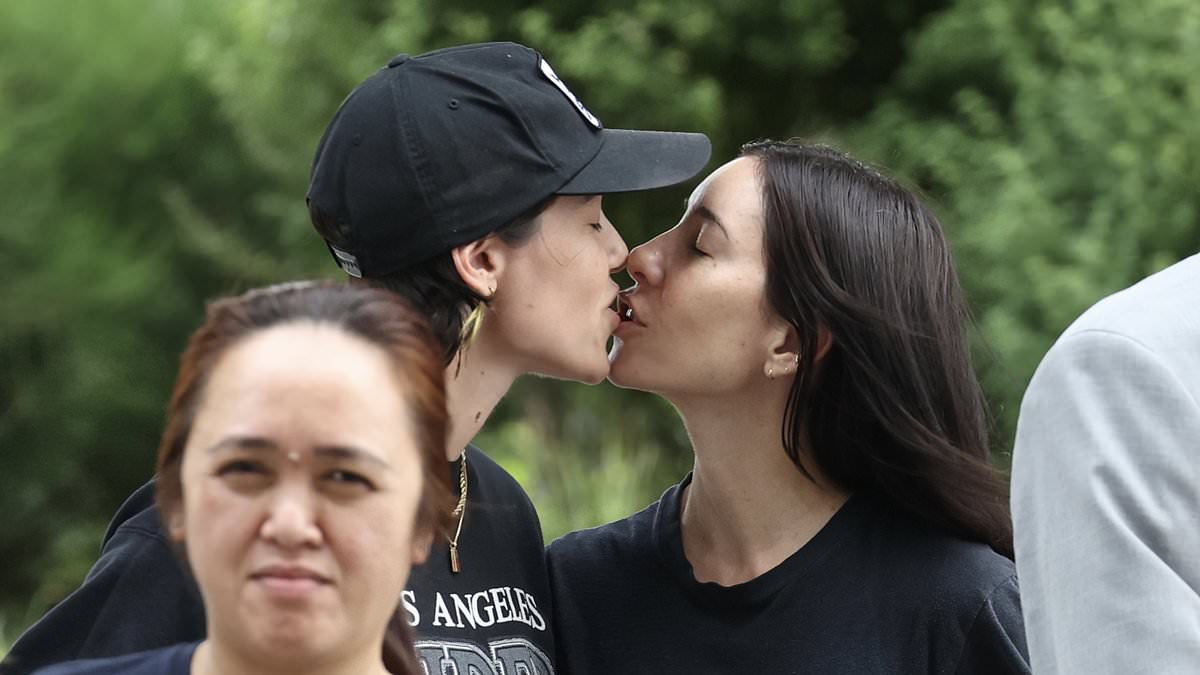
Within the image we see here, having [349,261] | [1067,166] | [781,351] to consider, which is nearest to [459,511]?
[349,261]

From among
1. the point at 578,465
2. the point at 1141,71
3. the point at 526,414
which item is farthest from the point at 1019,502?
the point at 526,414

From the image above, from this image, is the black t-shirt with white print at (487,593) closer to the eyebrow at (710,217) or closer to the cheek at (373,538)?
the eyebrow at (710,217)

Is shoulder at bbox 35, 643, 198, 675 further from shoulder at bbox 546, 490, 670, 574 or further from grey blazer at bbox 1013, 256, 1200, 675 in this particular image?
shoulder at bbox 546, 490, 670, 574

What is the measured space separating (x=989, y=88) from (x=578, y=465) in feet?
8.91

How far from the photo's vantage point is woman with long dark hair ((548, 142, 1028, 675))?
277 cm

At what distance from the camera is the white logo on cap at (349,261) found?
254cm

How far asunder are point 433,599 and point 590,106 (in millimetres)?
5802

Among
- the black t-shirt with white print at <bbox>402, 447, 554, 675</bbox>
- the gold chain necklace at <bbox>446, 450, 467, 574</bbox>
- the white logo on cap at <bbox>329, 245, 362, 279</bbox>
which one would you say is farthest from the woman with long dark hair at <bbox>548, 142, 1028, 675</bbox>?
the white logo on cap at <bbox>329, 245, 362, 279</bbox>

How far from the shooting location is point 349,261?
255cm

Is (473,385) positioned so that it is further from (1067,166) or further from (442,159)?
(1067,166)

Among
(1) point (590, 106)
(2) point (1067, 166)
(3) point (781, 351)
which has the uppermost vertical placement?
(1) point (590, 106)

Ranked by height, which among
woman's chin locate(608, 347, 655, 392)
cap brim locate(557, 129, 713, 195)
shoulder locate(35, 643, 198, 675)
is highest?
cap brim locate(557, 129, 713, 195)

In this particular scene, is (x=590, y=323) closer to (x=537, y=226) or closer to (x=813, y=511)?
(x=537, y=226)

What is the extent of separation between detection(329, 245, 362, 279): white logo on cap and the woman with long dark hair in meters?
0.60
